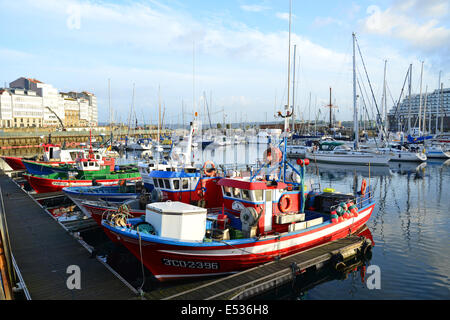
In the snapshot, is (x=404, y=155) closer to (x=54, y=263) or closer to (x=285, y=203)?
(x=285, y=203)

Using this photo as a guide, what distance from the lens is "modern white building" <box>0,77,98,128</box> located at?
10300 cm

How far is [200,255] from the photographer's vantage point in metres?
12.2

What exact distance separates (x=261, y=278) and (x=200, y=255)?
2483mm

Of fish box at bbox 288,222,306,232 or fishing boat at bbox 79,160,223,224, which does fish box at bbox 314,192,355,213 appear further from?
fishing boat at bbox 79,160,223,224

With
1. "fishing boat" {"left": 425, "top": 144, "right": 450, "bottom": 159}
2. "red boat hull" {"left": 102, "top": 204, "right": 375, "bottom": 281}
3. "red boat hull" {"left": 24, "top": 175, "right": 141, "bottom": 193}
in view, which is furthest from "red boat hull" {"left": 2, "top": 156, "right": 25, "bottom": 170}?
"fishing boat" {"left": 425, "top": 144, "right": 450, "bottom": 159}

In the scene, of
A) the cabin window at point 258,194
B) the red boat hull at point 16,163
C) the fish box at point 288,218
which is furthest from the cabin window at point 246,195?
the red boat hull at point 16,163

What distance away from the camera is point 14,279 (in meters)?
11.1

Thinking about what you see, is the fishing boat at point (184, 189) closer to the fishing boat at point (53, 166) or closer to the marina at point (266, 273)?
the marina at point (266, 273)

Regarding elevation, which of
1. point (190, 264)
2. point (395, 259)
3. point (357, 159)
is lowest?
point (395, 259)

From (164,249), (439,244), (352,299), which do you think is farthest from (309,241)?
(439,244)

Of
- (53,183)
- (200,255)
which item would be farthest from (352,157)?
(200,255)

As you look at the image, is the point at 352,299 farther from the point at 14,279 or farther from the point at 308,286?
the point at 14,279

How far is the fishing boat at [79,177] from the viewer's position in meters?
29.1

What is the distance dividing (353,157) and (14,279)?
50957mm
